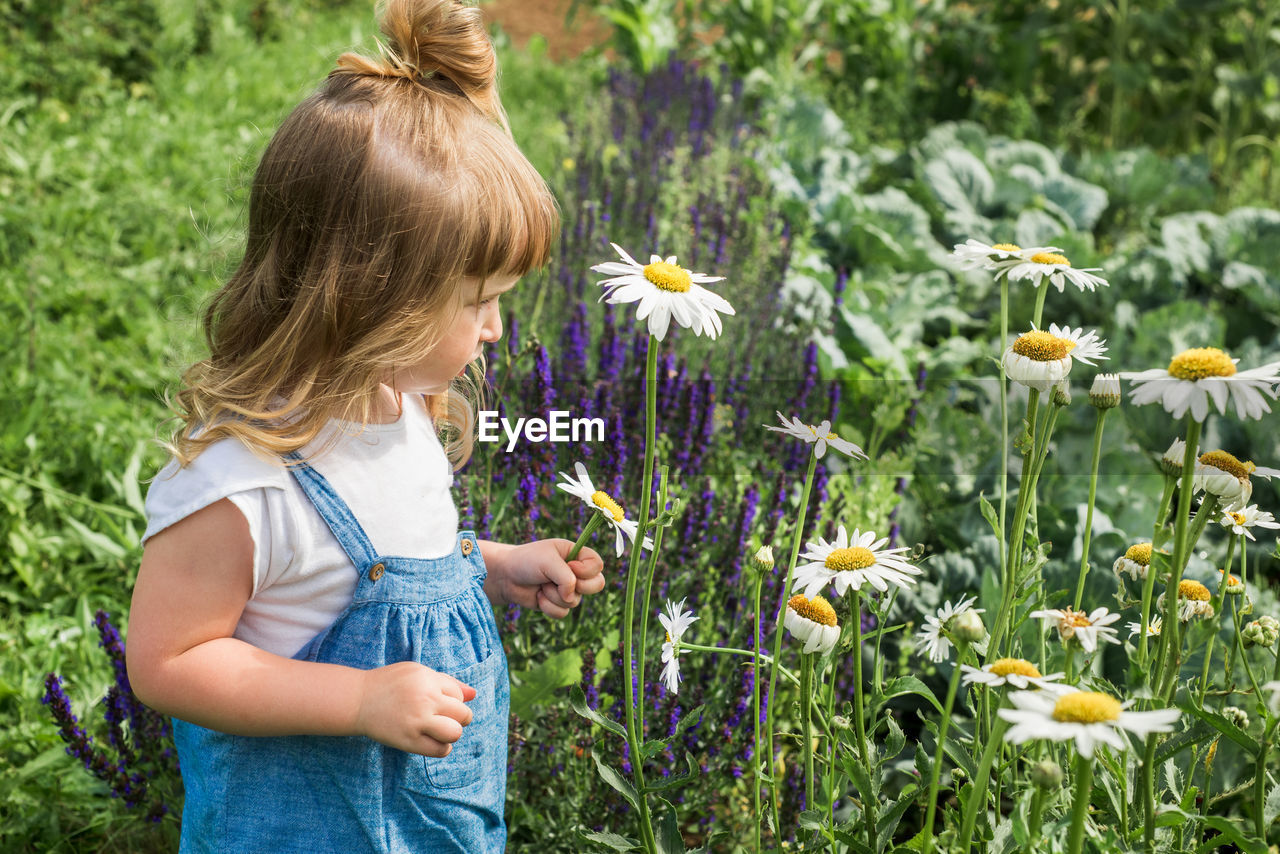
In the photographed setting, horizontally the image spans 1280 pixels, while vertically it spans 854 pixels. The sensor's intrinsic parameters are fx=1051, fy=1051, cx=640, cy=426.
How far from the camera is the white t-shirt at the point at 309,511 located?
1.02 meters

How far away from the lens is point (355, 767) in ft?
3.66

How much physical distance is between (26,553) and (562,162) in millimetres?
2579

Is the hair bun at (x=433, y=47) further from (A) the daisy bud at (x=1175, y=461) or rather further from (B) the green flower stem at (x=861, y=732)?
(A) the daisy bud at (x=1175, y=461)

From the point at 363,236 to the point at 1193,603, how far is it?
36.4 inches

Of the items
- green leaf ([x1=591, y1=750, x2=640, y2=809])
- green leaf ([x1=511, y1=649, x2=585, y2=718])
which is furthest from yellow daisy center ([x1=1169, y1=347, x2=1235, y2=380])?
green leaf ([x1=511, y1=649, x2=585, y2=718])

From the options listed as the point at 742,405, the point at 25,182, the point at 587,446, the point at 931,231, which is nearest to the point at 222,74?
the point at 25,182

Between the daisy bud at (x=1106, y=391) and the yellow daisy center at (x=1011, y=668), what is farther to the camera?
the daisy bud at (x=1106, y=391)

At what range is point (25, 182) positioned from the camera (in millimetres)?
3510

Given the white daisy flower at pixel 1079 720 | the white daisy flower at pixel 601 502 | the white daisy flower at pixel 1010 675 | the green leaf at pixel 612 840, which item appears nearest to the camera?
the white daisy flower at pixel 1079 720

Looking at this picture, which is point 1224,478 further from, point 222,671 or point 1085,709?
point 222,671

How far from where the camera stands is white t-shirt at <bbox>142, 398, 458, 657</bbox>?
3.36 feet

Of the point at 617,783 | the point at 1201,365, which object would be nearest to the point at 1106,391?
the point at 1201,365

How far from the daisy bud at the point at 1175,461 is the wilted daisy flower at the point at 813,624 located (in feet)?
1.10

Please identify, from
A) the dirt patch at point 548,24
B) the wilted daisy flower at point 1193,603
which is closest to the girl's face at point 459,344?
the wilted daisy flower at point 1193,603
